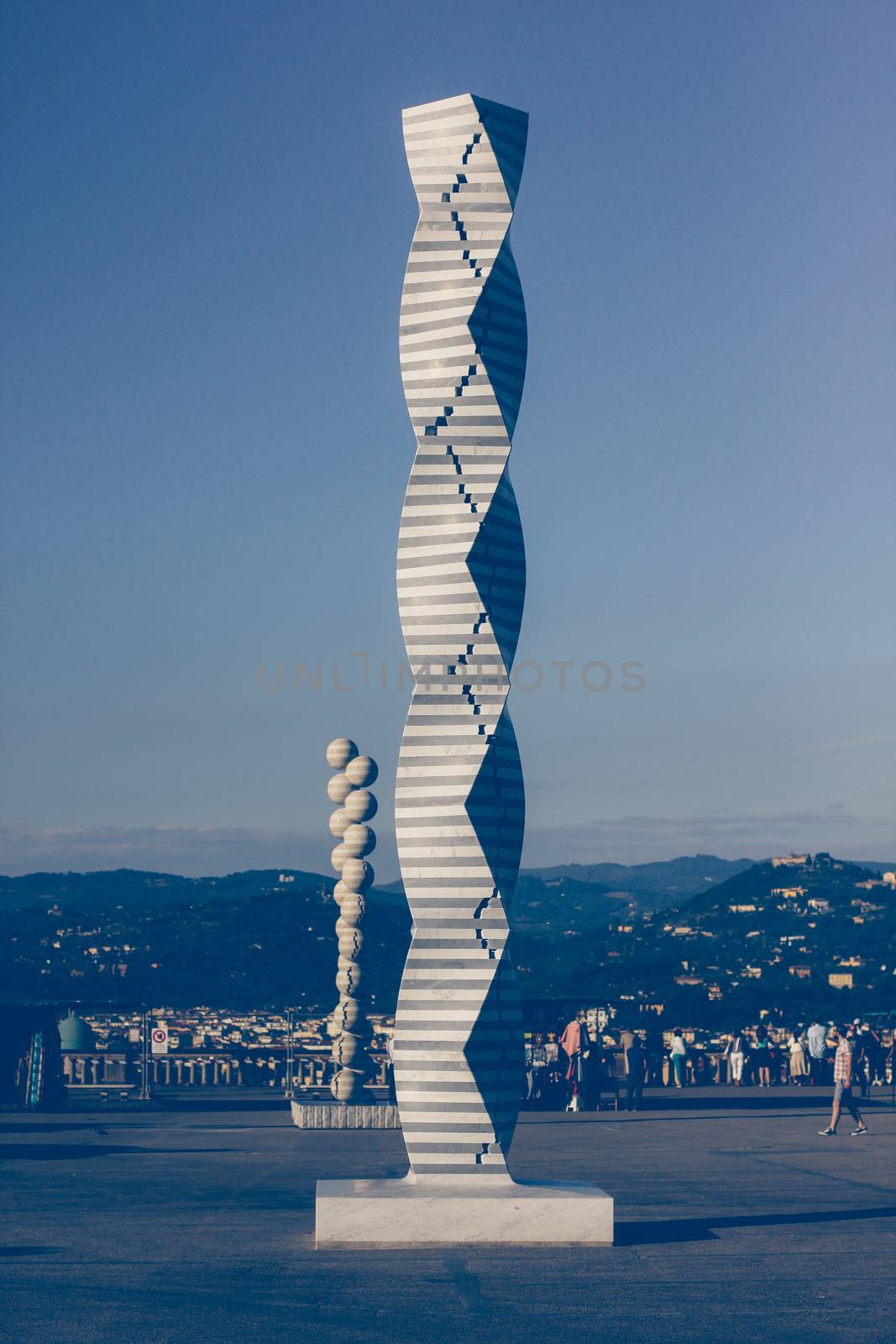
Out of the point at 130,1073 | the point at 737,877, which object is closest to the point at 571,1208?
the point at 130,1073

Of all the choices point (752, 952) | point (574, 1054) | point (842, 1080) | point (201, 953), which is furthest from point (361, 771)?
point (752, 952)

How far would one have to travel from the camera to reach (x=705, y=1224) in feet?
51.1

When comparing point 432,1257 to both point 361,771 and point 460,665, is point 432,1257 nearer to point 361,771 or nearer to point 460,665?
point 460,665

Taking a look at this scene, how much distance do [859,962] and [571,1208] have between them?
73667 mm

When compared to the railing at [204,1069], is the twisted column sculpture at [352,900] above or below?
above

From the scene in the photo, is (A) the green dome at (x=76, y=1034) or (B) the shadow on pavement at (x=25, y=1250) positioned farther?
(A) the green dome at (x=76, y=1034)

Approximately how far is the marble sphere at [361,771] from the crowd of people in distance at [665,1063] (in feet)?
22.3

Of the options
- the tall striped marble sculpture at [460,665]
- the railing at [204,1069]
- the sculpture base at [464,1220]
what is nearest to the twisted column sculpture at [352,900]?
the railing at [204,1069]

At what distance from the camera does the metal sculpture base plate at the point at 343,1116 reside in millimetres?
27844

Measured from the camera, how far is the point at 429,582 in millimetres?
15875

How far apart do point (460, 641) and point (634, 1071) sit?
17786mm

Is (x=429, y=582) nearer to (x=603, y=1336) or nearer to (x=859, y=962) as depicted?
(x=603, y=1336)

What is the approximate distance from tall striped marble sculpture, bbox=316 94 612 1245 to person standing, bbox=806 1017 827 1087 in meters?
24.0

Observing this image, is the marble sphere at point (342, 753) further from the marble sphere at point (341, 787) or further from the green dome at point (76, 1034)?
the green dome at point (76, 1034)
